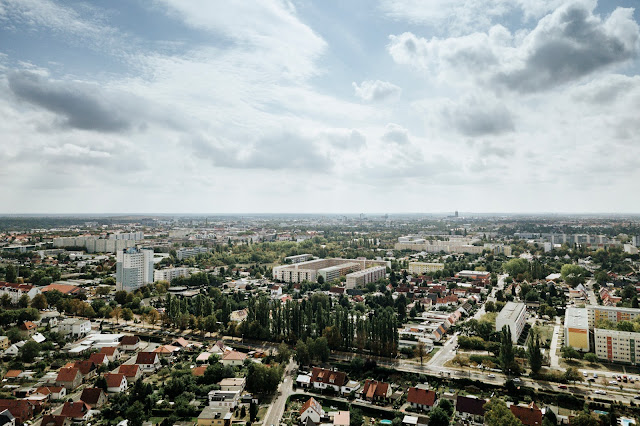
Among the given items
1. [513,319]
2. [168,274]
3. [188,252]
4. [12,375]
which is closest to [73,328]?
[12,375]

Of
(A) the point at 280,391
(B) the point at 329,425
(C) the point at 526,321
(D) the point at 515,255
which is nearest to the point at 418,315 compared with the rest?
(C) the point at 526,321

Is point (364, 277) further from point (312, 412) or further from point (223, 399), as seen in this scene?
point (312, 412)

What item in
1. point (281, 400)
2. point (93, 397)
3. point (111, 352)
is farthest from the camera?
point (111, 352)

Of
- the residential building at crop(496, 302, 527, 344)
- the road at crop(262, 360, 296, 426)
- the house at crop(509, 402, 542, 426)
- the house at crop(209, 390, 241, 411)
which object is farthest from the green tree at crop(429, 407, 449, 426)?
the residential building at crop(496, 302, 527, 344)

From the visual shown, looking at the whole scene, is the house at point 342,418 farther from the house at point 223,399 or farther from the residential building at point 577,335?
the residential building at point 577,335

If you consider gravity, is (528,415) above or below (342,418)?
above

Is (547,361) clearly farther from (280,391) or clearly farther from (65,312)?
(65,312)

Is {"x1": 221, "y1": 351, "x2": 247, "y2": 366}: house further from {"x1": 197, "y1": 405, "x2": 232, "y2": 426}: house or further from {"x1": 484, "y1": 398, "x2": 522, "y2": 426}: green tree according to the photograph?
{"x1": 484, "y1": 398, "x2": 522, "y2": 426}: green tree
